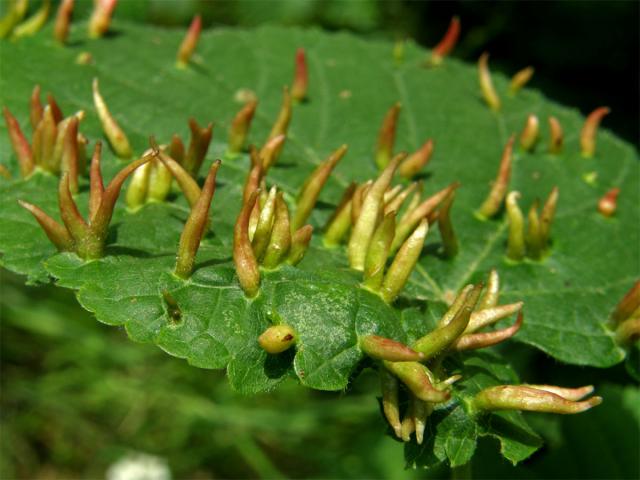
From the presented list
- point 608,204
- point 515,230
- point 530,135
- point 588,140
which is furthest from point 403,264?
point 588,140

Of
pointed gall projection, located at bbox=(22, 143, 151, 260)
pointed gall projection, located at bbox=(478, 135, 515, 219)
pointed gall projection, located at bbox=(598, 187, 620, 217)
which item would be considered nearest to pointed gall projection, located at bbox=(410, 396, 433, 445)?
pointed gall projection, located at bbox=(22, 143, 151, 260)

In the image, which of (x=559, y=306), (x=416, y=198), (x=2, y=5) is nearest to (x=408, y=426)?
(x=416, y=198)

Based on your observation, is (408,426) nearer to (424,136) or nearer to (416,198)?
(416,198)

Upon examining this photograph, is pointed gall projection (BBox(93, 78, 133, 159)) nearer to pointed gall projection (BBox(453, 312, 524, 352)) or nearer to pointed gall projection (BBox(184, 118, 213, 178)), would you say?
pointed gall projection (BBox(184, 118, 213, 178))

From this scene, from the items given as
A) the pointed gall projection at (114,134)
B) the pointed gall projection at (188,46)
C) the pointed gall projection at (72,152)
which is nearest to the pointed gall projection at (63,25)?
the pointed gall projection at (188,46)

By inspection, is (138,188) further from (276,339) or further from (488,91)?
(488,91)

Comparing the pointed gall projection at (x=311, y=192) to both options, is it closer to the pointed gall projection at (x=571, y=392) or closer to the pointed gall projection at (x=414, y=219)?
the pointed gall projection at (x=414, y=219)

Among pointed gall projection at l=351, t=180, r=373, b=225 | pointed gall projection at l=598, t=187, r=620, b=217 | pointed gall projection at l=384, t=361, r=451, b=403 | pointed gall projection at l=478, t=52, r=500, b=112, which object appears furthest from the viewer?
pointed gall projection at l=478, t=52, r=500, b=112
